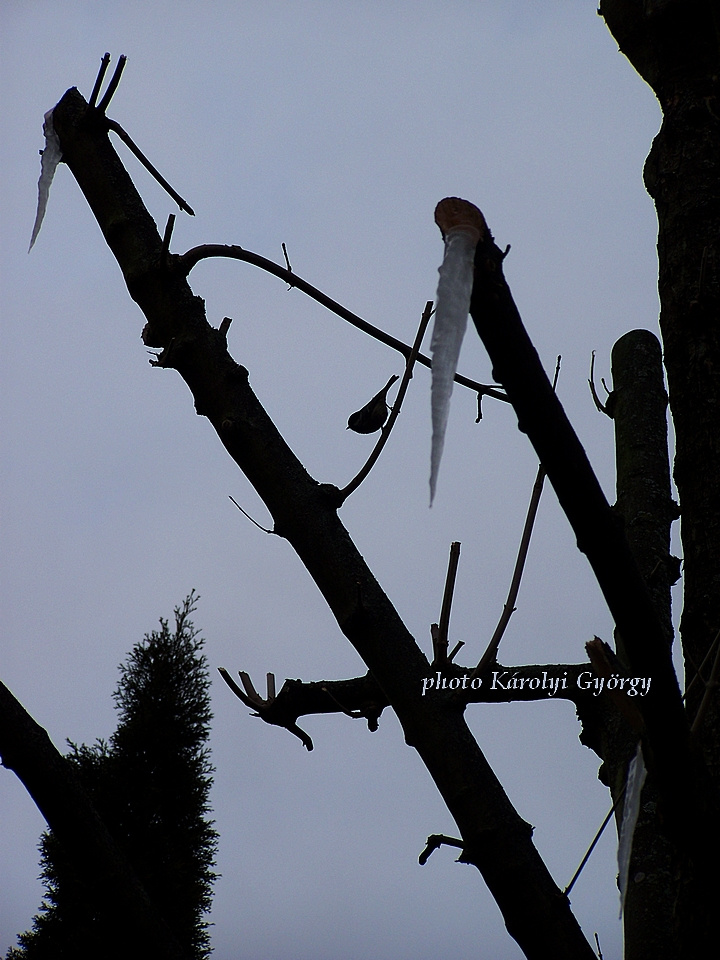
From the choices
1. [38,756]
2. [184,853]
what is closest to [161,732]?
[184,853]

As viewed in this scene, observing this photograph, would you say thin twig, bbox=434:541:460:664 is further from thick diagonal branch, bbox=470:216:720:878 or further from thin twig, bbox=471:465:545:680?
thick diagonal branch, bbox=470:216:720:878

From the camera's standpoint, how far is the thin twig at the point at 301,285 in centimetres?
122

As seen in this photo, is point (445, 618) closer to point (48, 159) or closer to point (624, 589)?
point (624, 589)

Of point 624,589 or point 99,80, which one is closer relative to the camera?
point 624,589

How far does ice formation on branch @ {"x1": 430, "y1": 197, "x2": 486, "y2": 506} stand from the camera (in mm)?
677

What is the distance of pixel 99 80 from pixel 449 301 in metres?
1.08

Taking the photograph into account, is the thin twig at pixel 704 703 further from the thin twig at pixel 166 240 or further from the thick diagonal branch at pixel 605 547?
the thin twig at pixel 166 240

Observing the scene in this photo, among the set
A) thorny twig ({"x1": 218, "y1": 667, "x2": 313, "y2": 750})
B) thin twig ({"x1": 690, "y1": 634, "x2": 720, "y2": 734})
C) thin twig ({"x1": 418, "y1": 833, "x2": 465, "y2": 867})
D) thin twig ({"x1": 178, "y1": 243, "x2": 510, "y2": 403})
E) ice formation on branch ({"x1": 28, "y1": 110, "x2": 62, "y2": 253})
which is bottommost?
thin twig ({"x1": 418, "y1": 833, "x2": 465, "y2": 867})

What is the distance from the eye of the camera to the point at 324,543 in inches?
45.9

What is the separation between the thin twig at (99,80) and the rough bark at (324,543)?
0.8 inches

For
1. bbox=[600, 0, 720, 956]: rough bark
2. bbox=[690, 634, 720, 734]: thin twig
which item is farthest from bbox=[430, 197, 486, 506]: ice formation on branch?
bbox=[600, 0, 720, 956]: rough bark

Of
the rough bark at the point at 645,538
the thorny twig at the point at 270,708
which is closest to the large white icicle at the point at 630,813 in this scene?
the rough bark at the point at 645,538

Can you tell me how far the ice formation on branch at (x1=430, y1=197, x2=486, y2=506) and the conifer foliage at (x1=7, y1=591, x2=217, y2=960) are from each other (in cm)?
348

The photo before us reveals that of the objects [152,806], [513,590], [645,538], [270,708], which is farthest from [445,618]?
[152,806]
